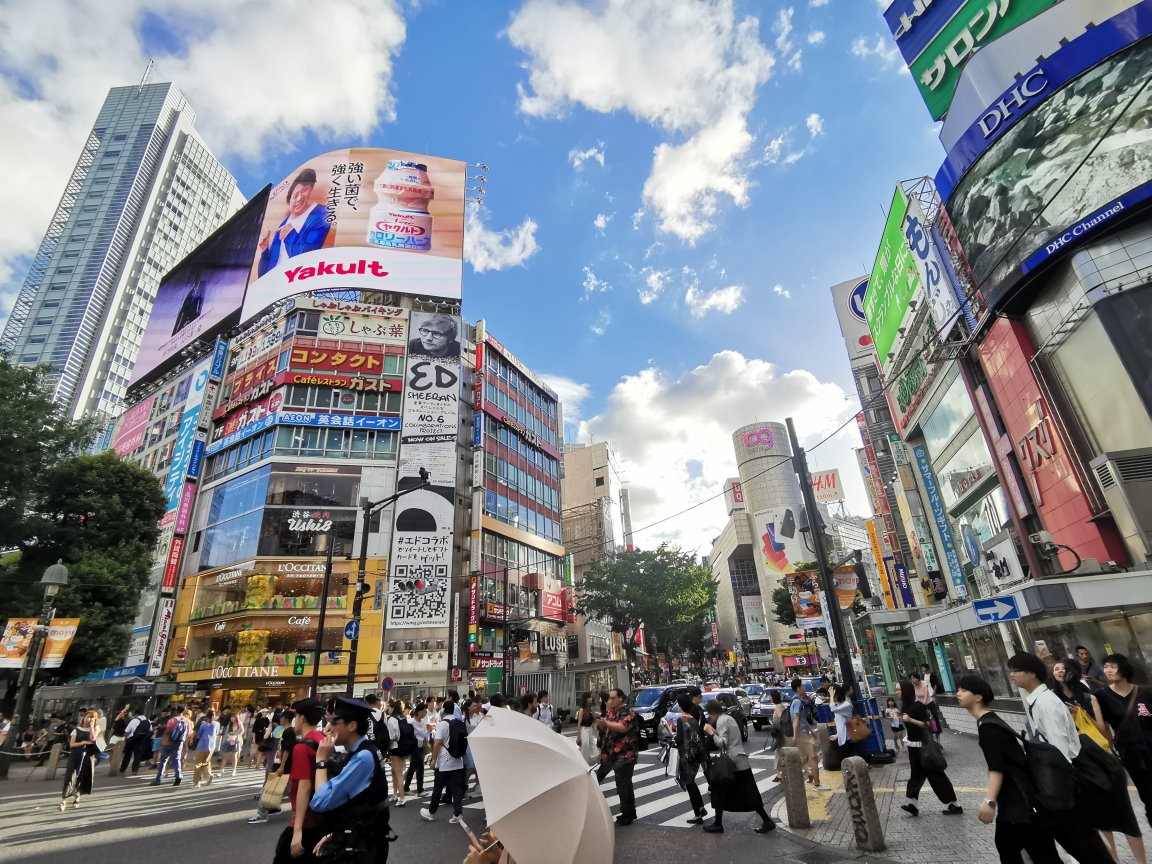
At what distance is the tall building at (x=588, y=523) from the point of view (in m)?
55.0

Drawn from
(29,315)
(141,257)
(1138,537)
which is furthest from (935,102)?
(29,315)

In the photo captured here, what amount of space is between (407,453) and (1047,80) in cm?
3484

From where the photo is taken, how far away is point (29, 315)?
302 ft

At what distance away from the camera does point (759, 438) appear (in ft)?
401

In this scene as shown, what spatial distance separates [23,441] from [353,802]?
2549 centimetres

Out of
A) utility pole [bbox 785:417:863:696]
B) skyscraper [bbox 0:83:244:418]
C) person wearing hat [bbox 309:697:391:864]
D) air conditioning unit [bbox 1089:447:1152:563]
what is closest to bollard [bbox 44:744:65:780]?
person wearing hat [bbox 309:697:391:864]

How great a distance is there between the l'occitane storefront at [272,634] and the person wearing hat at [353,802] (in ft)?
99.4

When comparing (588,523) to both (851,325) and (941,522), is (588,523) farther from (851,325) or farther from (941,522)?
(941,522)

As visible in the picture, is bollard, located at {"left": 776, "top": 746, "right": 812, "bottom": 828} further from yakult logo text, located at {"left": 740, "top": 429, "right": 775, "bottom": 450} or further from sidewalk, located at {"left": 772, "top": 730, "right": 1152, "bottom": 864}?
yakult logo text, located at {"left": 740, "top": 429, "right": 775, "bottom": 450}

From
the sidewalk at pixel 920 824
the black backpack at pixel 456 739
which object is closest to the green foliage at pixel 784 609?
the sidewalk at pixel 920 824

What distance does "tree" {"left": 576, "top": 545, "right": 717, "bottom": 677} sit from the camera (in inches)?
1671

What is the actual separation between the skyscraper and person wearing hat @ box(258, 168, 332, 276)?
53500mm

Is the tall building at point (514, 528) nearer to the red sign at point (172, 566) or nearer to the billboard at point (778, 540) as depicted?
the red sign at point (172, 566)

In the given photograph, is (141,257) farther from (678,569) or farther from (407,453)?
(678,569)
